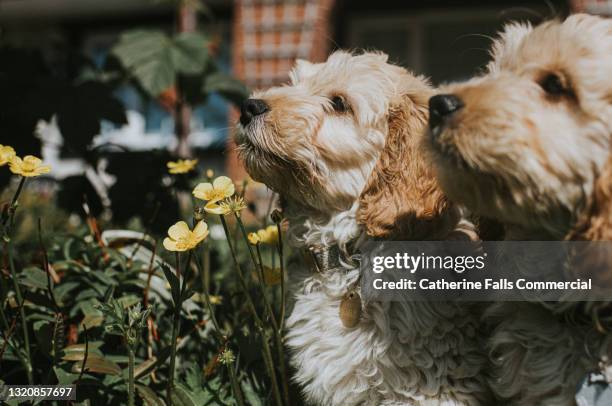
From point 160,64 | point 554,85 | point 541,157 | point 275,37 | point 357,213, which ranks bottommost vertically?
point 275,37

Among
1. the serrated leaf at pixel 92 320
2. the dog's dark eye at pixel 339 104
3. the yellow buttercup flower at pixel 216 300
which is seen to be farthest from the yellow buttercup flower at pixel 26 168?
the dog's dark eye at pixel 339 104

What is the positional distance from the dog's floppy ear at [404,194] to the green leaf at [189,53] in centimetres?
138

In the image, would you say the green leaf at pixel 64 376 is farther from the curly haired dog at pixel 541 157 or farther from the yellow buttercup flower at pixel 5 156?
the curly haired dog at pixel 541 157

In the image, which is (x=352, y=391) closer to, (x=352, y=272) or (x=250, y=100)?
(x=352, y=272)

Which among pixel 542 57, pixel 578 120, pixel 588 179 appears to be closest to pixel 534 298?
pixel 588 179

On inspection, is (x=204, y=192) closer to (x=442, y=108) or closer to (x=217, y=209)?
(x=217, y=209)

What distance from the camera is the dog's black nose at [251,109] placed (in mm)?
2217

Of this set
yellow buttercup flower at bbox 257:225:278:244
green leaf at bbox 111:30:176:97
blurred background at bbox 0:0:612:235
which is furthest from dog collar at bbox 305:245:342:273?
green leaf at bbox 111:30:176:97

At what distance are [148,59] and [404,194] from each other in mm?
1714

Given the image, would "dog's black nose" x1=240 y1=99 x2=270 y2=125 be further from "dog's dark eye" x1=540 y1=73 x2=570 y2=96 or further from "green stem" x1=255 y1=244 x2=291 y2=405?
"dog's dark eye" x1=540 y1=73 x2=570 y2=96

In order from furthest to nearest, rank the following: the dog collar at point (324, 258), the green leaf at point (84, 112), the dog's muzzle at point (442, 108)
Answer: the green leaf at point (84, 112) → the dog collar at point (324, 258) → the dog's muzzle at point (442, 108)

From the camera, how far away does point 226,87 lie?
10.8ft

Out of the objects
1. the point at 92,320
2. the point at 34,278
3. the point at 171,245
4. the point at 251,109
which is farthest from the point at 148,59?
the point at 171,245

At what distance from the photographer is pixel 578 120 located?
5.18 ft
